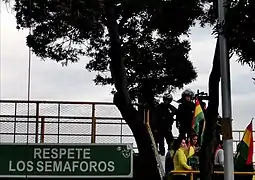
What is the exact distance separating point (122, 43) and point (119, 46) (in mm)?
782

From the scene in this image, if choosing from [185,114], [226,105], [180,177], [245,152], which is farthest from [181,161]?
[226,105]

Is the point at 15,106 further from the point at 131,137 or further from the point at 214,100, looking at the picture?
the point at 214,100

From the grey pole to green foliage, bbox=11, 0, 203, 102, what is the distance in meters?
6.55

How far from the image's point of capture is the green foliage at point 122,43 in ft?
58.8

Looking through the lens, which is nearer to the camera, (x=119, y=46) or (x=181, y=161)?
(x=181, y=161)

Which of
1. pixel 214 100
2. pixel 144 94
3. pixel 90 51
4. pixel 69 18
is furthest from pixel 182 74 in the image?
pixel 214 100

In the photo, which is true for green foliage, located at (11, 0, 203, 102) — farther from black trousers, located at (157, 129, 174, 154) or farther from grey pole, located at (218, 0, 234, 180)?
grey pole, located at (218, 0, 234, 180)

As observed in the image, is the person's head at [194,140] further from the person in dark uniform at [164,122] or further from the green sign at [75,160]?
the green sign at [75,160]

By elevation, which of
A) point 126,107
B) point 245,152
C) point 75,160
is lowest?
point 75,160

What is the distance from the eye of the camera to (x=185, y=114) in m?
17.0

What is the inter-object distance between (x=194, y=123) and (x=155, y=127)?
1.97 meters

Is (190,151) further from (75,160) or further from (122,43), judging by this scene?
(122,43)

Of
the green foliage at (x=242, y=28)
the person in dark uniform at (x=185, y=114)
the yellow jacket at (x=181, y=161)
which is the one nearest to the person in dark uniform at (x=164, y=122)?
the person in dark uniform at (x=185, y=114)

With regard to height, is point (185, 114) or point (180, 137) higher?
point (185, 114)
